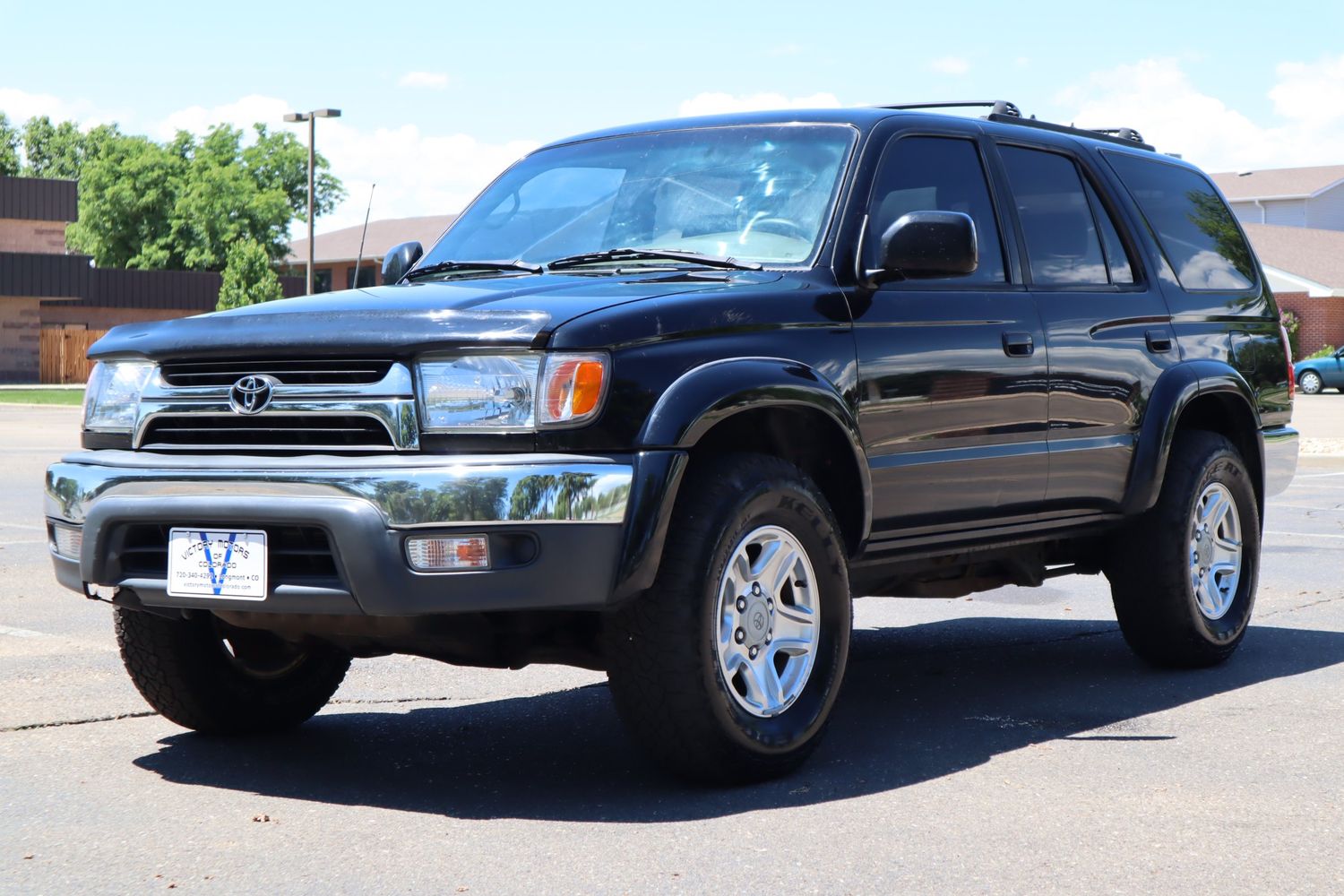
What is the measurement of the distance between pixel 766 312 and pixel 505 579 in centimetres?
120

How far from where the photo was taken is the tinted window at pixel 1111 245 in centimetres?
704

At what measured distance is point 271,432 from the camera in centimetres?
486

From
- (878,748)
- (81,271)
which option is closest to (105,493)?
(878,748)

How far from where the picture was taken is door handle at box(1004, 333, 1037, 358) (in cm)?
615

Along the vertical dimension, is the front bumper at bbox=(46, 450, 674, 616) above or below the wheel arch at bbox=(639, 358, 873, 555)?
below

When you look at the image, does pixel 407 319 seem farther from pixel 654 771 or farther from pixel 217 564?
pixel 654 771

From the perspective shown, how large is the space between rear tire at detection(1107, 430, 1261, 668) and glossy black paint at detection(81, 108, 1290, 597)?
0.86 feet

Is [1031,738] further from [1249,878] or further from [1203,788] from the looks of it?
[1249,878]

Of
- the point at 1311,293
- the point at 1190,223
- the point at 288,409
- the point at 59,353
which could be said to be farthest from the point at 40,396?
the point at 288,409

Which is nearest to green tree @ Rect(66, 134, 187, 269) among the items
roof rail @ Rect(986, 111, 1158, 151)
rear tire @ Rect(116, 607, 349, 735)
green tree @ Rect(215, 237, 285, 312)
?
green tree @ Rect(215, 237, 285, 312)

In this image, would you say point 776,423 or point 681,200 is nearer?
point 776,423

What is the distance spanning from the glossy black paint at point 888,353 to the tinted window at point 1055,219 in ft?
0.26

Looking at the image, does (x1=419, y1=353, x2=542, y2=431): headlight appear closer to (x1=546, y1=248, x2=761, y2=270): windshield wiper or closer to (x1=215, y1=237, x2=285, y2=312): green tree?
(x1=546, y1=248, x2=761, y2=270): windshield wiper

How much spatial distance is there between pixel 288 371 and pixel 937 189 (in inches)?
98.0
